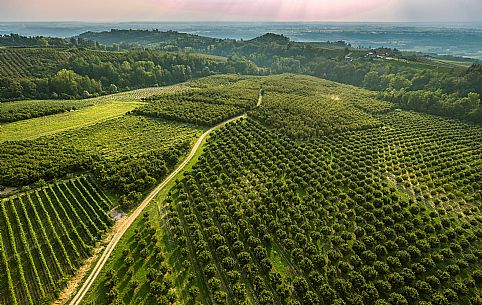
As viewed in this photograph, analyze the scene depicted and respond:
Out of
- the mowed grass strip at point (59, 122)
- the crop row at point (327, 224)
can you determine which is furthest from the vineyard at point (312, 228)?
the mowed grass strip at point (59, 122)

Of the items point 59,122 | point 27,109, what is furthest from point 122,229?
point 27,109

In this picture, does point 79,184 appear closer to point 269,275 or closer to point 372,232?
point 269,275

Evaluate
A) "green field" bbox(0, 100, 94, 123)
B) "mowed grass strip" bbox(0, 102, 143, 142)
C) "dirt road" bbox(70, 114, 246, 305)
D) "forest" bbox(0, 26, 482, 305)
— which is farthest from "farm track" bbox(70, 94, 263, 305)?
"green field" bbox(0, 100, 94, 123)

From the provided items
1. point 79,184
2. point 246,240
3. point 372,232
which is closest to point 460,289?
point 372,232

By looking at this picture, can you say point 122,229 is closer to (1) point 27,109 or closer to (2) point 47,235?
(2) point 47,235

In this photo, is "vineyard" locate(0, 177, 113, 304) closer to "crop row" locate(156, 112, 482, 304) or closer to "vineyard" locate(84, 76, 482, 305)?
"vineyard" locate(84, 76, 482, 305)
